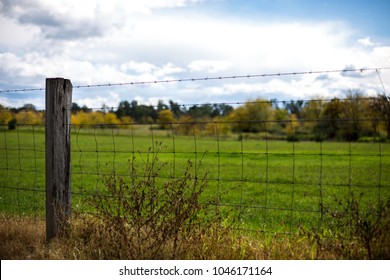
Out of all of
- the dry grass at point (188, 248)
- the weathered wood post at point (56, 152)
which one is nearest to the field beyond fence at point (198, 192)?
the weathered wood post at point (56, 152)

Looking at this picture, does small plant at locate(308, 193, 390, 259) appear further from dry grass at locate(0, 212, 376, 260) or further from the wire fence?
the wire fence

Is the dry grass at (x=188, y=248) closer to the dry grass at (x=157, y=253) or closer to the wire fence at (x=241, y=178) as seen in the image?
the dry grass at (x=157, y=253)

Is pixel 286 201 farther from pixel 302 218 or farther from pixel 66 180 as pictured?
pixel 66 180

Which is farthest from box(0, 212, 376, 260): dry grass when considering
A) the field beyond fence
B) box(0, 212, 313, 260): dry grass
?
the field beyond fence

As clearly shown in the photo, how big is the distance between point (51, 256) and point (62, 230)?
0.93 metres

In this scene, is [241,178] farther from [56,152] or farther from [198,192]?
[198,192]

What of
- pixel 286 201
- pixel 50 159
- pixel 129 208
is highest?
pixel 50 159

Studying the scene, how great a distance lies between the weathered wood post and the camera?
233 inches

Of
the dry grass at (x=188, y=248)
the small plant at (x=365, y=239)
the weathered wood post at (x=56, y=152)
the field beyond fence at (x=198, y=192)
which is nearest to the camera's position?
the small plant at (x=365, y=239)

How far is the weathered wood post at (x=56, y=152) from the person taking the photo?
19.4ft

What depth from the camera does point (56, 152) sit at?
5910 mm

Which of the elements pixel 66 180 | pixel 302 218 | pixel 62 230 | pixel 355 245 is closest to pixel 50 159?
pixel 66 180

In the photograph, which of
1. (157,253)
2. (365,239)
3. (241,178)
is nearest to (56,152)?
(157,253)

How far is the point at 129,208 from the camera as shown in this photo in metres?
4.90
